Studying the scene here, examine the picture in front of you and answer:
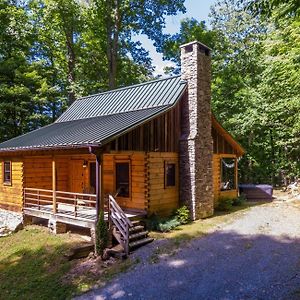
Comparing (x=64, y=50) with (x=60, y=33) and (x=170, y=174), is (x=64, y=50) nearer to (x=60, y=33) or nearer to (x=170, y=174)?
(x=60, y=33)

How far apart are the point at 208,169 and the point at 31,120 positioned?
688 inches

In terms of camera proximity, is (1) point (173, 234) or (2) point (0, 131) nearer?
(1) point (173, 234)

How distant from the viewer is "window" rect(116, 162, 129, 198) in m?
12.7

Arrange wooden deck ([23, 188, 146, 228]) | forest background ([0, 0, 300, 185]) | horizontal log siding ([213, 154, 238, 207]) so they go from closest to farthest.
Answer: wooden deck ([23, 188, 146, 228]) → horizontal log siding ([213, 154, 238, 207]) → forest background ([0, 0, 300, 185])

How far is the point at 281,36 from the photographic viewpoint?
17062mm

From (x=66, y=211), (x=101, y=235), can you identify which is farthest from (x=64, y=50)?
(x=101, y=235)

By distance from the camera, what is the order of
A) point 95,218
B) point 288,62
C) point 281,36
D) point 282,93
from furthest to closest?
point 282,93 → point 281,36 → point 288,62 → point 95,218

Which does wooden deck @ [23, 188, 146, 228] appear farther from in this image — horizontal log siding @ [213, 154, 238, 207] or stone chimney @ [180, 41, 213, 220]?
horizontal log siding @ [213, 154, 238, 207]

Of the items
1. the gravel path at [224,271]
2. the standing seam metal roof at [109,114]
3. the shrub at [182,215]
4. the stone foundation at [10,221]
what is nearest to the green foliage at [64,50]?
the standing seam metal roof at [109,114]

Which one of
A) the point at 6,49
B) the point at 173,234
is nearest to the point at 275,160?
the point at 173,234

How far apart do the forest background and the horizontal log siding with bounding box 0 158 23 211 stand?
9747 millimetres

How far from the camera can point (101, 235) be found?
31.6 feet

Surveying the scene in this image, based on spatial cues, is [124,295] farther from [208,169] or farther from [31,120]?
[31,120]

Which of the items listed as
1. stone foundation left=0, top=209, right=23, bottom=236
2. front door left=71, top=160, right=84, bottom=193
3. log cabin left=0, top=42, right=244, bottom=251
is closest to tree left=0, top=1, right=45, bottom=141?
log cabin left=0, top=42, right=244, bottom=251
